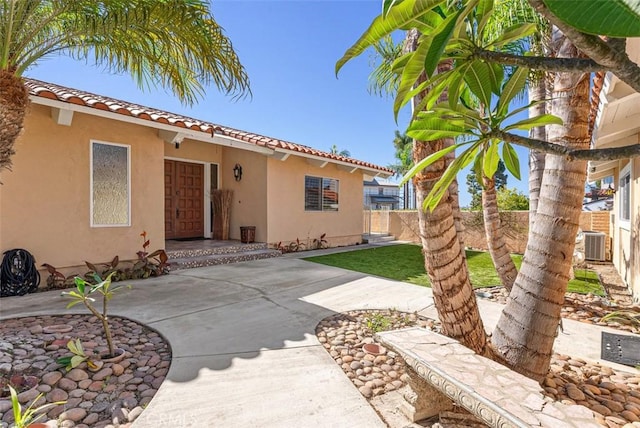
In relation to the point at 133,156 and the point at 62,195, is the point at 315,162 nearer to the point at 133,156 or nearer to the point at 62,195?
the point at 133,156

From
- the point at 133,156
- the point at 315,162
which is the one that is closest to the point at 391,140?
the point at 315,162

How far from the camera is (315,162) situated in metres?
12.9

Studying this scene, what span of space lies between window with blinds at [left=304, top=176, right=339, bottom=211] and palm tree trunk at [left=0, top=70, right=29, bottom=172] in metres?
9.07

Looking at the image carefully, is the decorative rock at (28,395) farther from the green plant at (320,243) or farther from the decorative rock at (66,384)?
the green plant at (320,243)

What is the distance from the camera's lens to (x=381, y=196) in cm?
5284

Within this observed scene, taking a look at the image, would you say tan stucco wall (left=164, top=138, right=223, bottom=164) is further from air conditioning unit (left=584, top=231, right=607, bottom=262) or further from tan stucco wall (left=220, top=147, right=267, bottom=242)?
air conditioning unit (left=584, top=231, right=607, bottom=262)

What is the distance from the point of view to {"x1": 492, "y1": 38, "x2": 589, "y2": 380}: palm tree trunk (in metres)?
2.89

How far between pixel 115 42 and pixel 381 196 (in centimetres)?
4941

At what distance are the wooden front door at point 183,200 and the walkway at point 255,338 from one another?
413cm

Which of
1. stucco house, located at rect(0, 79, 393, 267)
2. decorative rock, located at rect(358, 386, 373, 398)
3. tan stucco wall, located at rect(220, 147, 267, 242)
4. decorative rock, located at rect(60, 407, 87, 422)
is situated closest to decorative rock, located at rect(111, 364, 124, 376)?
decorative rock, located at rect(60, 407, 87, 422)

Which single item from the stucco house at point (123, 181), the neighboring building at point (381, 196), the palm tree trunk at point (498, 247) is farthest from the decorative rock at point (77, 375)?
the neighboring building at point (381, 196)

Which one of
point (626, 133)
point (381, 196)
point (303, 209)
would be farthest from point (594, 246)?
point (381, 196)

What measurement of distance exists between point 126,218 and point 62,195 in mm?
1378

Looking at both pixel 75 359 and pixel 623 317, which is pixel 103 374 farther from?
pixel 623 317
